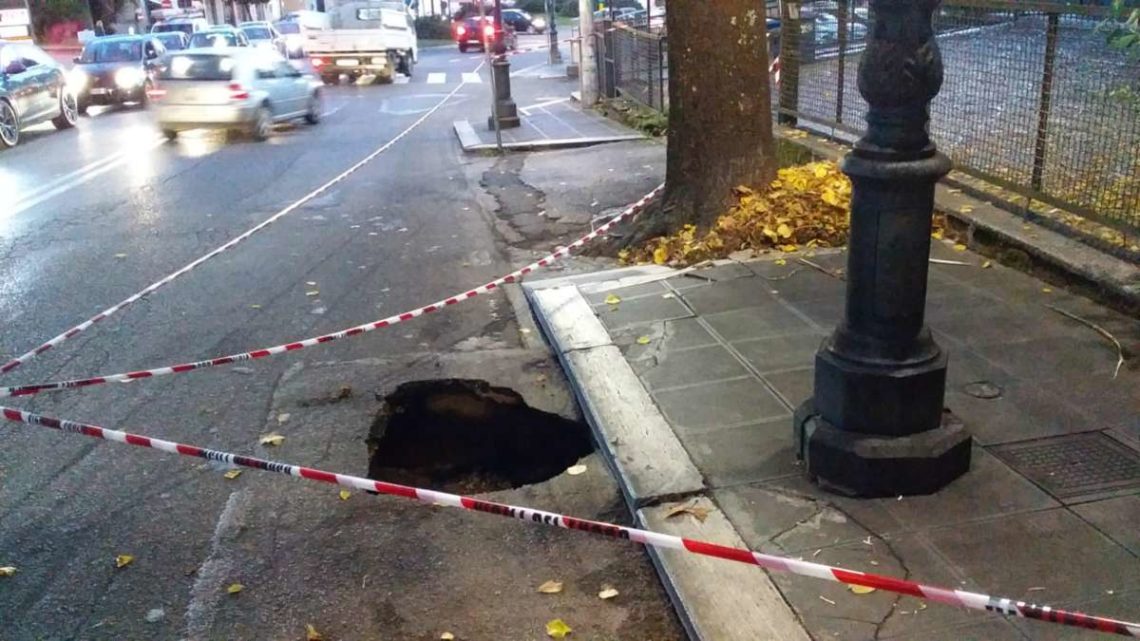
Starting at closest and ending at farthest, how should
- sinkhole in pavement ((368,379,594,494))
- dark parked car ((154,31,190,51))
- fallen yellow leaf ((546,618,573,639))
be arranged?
fallen yellow leaf ((546,618,573,639))
sinkhole in pavement ((368,379,594,494))
dark parked car ((154,31,190,51))

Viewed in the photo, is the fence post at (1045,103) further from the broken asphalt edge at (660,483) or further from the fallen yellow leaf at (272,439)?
the fallen yellow leaf at (272,439)

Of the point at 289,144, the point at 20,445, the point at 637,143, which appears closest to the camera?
the point at 20,445

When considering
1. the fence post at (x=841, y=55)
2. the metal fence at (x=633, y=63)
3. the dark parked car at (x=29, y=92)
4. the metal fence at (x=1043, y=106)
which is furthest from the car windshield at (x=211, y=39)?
the metal fence at (x=1043, y=106)

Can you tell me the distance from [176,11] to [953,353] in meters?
56.6

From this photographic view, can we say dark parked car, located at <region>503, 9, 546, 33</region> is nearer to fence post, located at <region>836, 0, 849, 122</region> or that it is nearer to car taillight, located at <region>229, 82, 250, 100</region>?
car taillight, located at <region>229, 82, 250, 100</region>

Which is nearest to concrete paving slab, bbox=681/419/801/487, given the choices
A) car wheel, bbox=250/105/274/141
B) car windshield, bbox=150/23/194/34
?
car wheel, bbox=250/105/274/141

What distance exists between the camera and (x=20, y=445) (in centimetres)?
533

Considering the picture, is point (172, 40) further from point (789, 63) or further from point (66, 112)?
point (789, 63)

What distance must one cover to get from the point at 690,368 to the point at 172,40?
96.8 feet

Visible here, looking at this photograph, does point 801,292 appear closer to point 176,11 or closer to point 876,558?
point 876,558

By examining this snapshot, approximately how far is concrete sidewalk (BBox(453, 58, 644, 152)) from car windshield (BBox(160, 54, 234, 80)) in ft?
→ 13.3

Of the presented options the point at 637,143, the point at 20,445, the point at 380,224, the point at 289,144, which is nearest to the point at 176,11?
the point at 289,144


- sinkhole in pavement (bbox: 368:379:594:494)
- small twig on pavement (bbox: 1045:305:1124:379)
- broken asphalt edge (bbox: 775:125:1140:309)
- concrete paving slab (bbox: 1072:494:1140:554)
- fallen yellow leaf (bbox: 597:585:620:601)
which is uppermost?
broken asphalt edge (bbox: 775:125:1140:309)

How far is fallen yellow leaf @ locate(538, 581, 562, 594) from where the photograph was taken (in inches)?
149
